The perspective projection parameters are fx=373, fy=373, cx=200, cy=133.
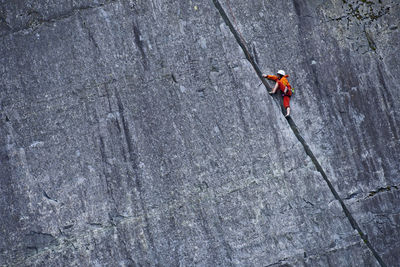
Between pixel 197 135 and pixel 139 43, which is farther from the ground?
pixel 139 43

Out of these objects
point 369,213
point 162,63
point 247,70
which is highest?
point 162,63

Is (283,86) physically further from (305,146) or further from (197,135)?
(197,135)

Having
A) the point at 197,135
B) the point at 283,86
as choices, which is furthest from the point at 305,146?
the point at 197,135

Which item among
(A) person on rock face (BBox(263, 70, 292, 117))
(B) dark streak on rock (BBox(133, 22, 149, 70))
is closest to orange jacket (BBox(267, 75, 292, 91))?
(A) person on rock face (BBox(263, 70, 292, 117))

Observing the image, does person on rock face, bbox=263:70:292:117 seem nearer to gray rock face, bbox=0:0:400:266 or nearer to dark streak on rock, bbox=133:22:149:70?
gray rock face, bbox=0:0:400:266

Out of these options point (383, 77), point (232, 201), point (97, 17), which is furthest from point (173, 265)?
point (383, 77)

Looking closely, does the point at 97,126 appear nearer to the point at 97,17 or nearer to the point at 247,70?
the point at 97,17
